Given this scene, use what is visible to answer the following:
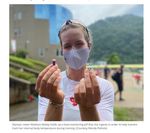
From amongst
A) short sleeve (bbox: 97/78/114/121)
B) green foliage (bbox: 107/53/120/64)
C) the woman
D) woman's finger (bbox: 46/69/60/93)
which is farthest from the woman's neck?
green foliage (bbox: 107/53/120/64)

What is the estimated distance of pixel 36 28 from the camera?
1.95 meters

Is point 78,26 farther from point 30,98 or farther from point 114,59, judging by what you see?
point 30,98

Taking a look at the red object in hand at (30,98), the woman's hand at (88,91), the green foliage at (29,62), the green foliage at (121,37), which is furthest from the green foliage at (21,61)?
the woman's hand at (88,91)

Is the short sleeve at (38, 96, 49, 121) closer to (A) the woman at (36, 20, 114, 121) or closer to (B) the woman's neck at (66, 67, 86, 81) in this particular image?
(A) the woman at (36, 20, 114, 121)

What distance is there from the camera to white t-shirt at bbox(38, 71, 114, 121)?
5.36 feet

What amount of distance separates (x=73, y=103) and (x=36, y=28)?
1.82ft

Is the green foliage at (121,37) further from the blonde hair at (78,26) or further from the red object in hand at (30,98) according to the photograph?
the red object in hand at (30,98)

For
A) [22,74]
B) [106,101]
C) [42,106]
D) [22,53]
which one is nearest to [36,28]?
[22,53]

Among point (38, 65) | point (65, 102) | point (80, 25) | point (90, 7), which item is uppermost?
point (90, 7)
